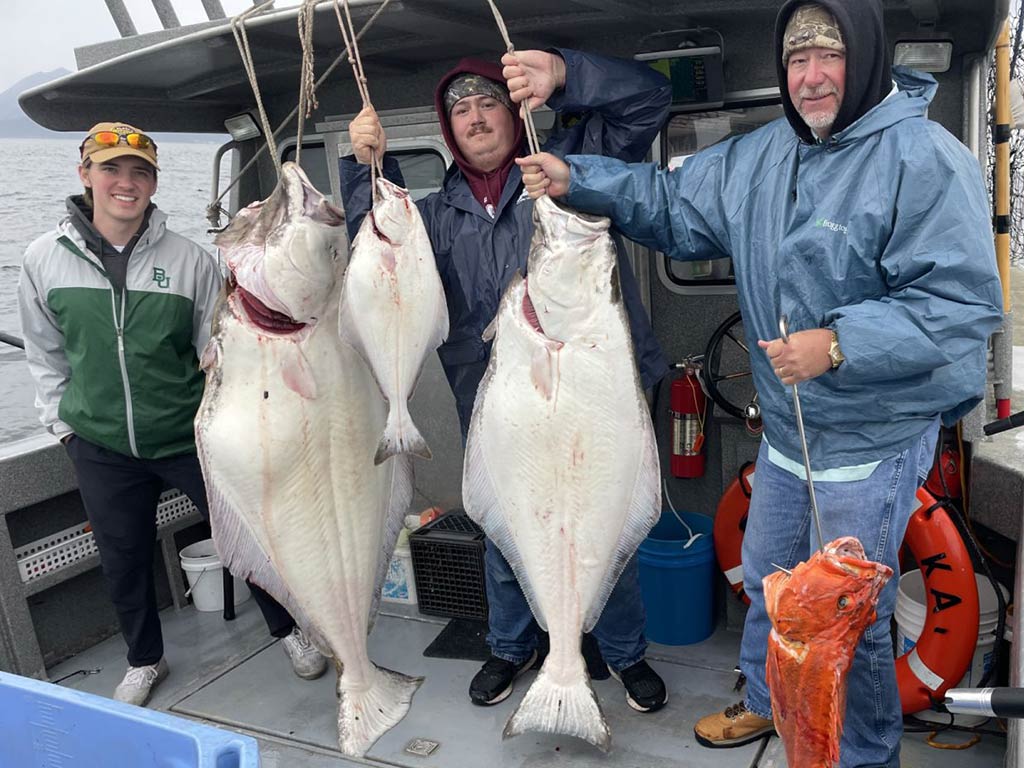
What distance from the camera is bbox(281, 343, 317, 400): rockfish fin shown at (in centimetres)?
267

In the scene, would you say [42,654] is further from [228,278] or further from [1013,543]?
[1013,543]

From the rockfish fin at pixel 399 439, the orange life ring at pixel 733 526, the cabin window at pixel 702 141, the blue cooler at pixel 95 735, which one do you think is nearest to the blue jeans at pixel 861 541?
the orange life ring at pixel 733 526

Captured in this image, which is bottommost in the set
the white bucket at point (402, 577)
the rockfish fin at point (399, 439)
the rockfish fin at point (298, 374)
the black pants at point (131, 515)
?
the white bucket at point (402, 577)

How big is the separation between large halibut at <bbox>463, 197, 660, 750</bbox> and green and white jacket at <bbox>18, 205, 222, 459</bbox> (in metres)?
1.65

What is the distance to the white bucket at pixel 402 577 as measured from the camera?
4.34 meters

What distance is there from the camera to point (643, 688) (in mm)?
3418

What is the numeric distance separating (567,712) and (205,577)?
8.99ft

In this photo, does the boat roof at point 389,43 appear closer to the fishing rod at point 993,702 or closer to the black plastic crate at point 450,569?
the black plastic crate at point 450,569

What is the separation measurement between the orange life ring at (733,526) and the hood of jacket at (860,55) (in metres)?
1.74

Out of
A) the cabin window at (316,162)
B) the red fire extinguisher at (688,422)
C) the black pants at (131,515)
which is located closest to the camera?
the black pants at (131,515)

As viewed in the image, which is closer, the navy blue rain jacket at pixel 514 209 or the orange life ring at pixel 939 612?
the navy blue rain jacket at pixel 514 209

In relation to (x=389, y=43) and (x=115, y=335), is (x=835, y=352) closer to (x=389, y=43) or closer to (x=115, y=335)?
(x=389, y=43)

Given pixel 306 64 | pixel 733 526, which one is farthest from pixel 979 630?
pixel 306 64

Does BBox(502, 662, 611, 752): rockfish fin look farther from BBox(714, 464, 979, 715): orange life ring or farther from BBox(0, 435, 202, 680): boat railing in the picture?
BBox(0, 435, 202, 680): boat railing
